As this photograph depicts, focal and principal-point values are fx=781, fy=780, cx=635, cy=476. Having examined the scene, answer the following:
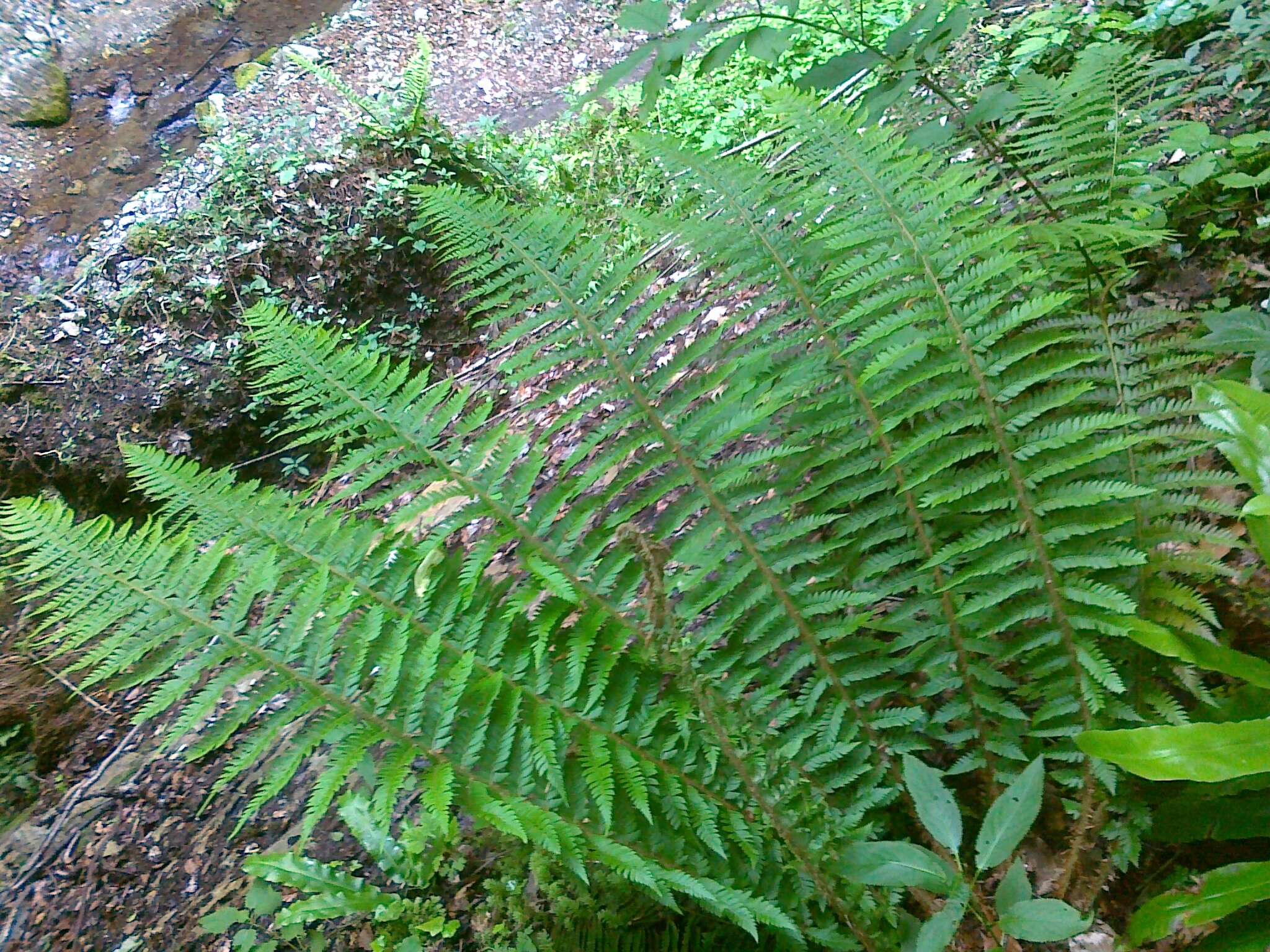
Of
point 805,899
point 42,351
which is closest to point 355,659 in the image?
point 805,899

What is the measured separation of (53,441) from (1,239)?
163 cm

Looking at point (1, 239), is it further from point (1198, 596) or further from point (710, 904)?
point (1198, 596)

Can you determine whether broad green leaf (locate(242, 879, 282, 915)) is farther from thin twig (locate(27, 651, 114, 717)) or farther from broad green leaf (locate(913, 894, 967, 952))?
thin twig (locate(27, 651, 114, 717))

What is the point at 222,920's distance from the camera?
1.79m

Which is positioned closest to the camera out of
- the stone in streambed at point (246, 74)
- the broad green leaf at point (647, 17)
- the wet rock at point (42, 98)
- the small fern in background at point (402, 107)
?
the broad green leaf at point (647, 17)

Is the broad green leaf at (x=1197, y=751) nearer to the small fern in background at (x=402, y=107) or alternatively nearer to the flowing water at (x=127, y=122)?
the small fern in background at (x=402, y=107)

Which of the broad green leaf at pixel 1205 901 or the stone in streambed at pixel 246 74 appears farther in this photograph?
the stone in streambed at pixel 246 74

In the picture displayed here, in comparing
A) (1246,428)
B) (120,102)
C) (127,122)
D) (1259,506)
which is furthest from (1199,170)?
(120,102)

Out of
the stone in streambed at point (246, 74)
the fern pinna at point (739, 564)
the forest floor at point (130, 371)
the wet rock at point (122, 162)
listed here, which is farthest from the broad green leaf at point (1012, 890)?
the stone in streambed at point (246, 74)

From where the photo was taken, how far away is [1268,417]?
1.16 metres

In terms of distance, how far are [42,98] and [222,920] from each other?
5724mm

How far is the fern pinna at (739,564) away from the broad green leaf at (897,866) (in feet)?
0.12

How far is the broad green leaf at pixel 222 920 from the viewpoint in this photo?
5.83ft

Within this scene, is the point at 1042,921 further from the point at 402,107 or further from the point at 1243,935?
the point at 402,107
